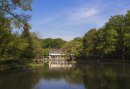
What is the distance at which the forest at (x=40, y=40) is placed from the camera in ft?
118

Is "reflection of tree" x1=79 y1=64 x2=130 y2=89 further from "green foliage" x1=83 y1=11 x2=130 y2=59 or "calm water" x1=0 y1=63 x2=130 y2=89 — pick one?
"green foliage" x1=83 y1=11 x2=130 y2=59

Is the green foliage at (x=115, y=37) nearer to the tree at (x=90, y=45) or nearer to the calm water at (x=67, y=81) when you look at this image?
the tree at (x=90, y=45)

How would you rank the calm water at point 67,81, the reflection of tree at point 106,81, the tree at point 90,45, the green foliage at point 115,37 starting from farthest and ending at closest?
the tree at point 90,45, the green foliage at point 115,37, the calm water at point 67,81, the reflection of tree at point 106,81

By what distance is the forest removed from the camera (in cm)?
3594

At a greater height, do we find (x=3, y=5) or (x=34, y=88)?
(x=3, y=5)

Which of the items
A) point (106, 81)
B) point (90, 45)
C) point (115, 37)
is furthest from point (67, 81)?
point (90, 45)

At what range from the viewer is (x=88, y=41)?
360 feet

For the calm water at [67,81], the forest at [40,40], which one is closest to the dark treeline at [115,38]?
the forest at [40,40]

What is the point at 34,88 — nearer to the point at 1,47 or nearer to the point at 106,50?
the point at 1,47

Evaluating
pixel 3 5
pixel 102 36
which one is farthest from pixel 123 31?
pixel 3 5

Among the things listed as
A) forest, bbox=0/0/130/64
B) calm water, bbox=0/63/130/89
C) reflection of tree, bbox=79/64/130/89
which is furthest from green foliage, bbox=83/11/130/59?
calm water, bbox=0/63/130/89

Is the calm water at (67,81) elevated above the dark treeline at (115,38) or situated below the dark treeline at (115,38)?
below

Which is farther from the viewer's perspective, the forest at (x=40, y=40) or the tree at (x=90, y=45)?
the tree at (x=90, y=45)

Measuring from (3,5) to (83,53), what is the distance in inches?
3239
